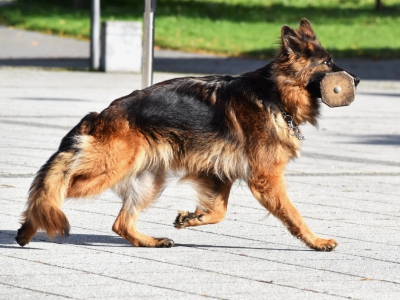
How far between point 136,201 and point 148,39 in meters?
4.74

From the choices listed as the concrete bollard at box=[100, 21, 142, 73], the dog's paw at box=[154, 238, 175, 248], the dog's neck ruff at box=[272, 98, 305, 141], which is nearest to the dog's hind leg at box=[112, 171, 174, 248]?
the dog's paw at box=[154, 238, 175, 248]

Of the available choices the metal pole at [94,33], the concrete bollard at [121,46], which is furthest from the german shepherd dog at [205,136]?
the metal pole at [94,33]

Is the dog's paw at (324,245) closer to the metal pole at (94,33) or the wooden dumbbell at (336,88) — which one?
the wooden dumbbell at (336,88)

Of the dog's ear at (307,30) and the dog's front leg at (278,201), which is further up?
the dog's ear at (307,30)

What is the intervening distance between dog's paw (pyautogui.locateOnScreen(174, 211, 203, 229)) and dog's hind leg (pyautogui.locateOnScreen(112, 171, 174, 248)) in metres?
0.22

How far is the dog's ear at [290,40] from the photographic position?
5840 millimetres

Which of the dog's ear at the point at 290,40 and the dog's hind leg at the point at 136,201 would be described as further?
the dog's hind leg at the point at 136,201

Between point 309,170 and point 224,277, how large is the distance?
433 cm

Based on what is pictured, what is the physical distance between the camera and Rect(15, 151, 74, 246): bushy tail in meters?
5.51

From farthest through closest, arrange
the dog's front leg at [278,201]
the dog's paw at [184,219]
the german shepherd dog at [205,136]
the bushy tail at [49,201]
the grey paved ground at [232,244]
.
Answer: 1. the dog's paw at [184,219]
2. the dog's front leg at [278,201]
3. the german shepherd dog at [205,136]
4. the bushy tail at [49,201]
5. the grey paved ground at [232,244]

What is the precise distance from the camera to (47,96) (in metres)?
15.1

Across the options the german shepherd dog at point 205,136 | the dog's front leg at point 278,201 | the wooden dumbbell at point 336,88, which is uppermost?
the wooden dumbbell at point 336,88

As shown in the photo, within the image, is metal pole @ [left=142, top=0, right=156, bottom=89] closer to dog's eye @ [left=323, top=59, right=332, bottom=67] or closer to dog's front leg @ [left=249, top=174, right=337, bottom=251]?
dog's eye @ [left=323, top=59, right=332, bottom=67]

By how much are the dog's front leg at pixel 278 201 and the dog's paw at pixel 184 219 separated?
1.91ft
